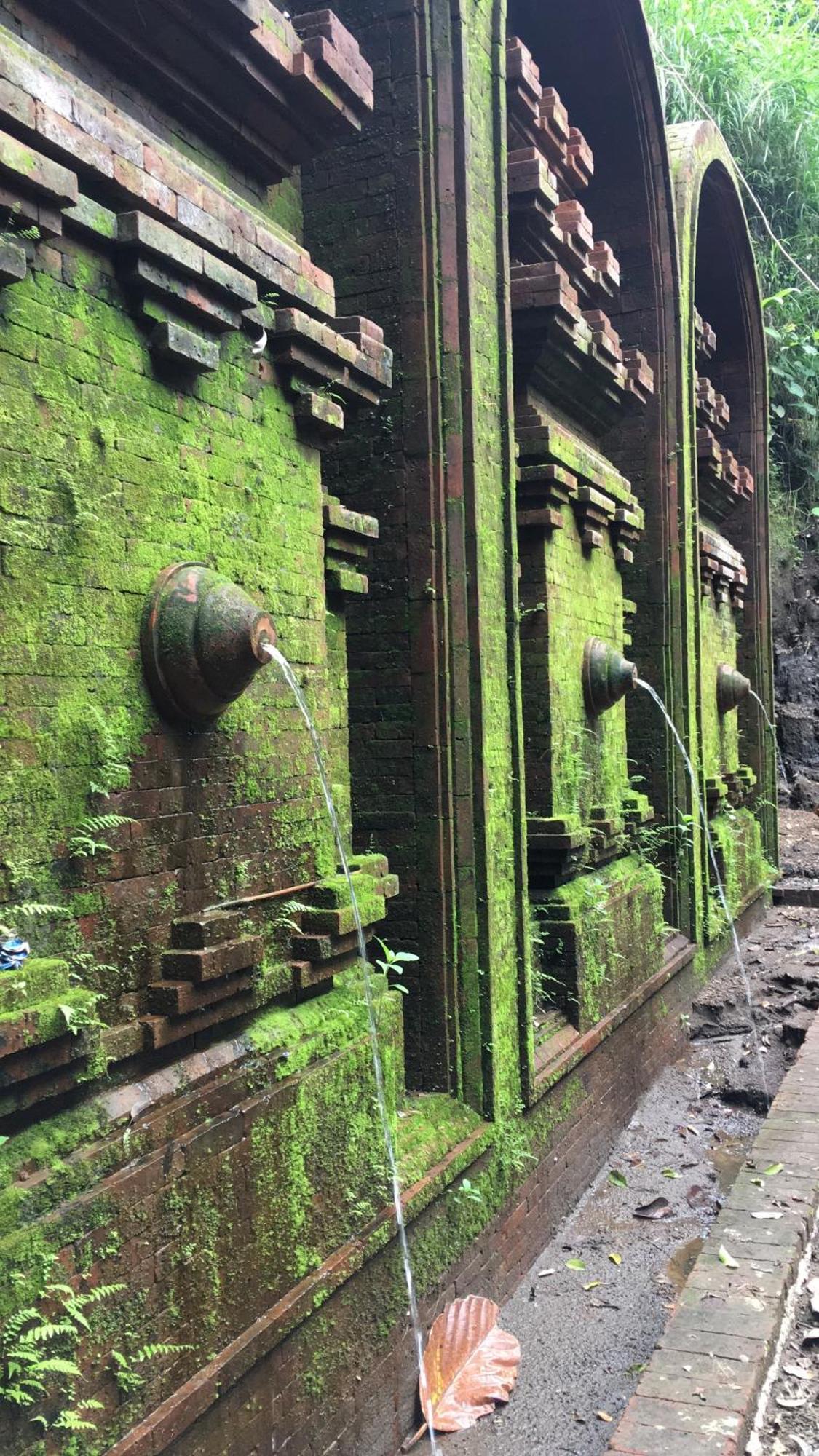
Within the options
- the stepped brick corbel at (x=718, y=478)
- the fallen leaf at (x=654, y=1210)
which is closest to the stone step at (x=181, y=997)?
the fallen leaf at (x=654, y=1210)

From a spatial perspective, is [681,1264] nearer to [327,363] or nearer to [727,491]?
[327,363]

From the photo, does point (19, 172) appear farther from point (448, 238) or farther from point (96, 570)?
point (448, 238)

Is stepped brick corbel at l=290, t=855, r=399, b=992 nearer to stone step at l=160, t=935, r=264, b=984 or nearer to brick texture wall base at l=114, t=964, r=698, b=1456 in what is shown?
stone step at l=160, t=935, r=264, b=984

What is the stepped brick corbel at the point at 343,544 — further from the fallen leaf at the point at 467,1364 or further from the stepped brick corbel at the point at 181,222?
the fallen leaf at the point at 467,1364

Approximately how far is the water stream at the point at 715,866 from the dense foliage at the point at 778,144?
8.23 metres

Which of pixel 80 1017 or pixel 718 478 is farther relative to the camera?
pixel 718 478

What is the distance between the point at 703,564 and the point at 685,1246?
264 inches

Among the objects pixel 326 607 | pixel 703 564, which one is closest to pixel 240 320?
pixel 326 607

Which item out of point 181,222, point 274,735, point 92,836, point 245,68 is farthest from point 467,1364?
point 245,68

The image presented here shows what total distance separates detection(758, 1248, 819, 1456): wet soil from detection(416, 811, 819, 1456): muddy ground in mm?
10

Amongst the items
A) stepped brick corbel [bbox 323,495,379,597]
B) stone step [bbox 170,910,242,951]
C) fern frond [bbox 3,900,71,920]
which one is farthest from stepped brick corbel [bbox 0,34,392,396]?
stone step [bbox 170,910,242,951]

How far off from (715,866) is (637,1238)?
5.07m

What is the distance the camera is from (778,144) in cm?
1623

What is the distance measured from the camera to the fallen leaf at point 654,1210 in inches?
212
